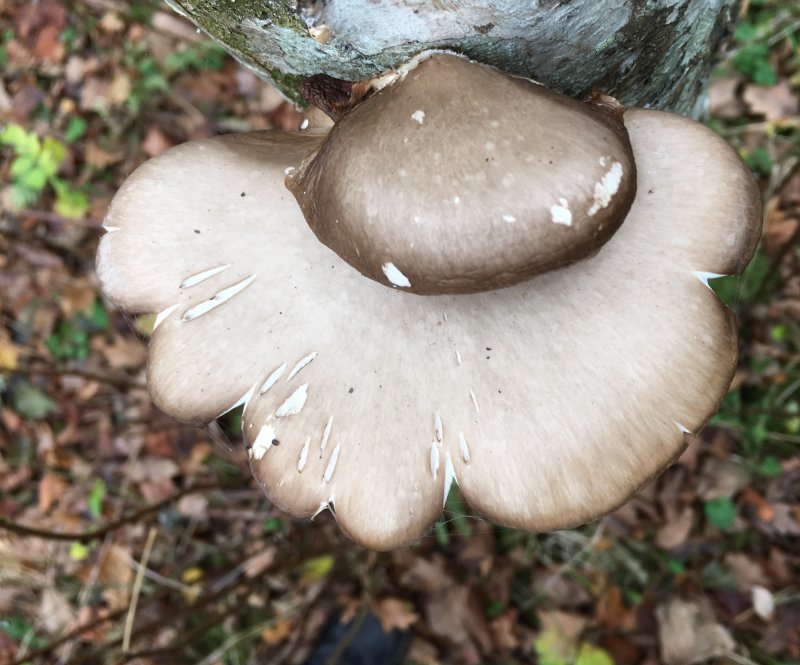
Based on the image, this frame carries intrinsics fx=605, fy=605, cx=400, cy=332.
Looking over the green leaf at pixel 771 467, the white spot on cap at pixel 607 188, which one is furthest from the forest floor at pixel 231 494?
the white spot on cap at pixel 607 188

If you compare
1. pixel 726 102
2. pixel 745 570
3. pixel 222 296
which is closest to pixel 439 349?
pixel 222 296

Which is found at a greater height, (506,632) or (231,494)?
(506,632)

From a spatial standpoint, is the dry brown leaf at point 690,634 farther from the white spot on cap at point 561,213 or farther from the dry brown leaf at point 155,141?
the dry brown leaf at point 155,141

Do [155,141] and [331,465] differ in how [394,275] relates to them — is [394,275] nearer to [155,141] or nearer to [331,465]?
[331,465]

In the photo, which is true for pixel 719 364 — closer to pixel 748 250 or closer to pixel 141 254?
pixel 748 250

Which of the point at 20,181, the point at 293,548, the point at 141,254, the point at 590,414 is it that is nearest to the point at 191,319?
the point at 141,254

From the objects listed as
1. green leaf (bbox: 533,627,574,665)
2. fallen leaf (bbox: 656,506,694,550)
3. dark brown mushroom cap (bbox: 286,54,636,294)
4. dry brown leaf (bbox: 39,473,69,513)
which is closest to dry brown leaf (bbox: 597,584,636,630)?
green leaf (bbox: 533,627,574,665)
